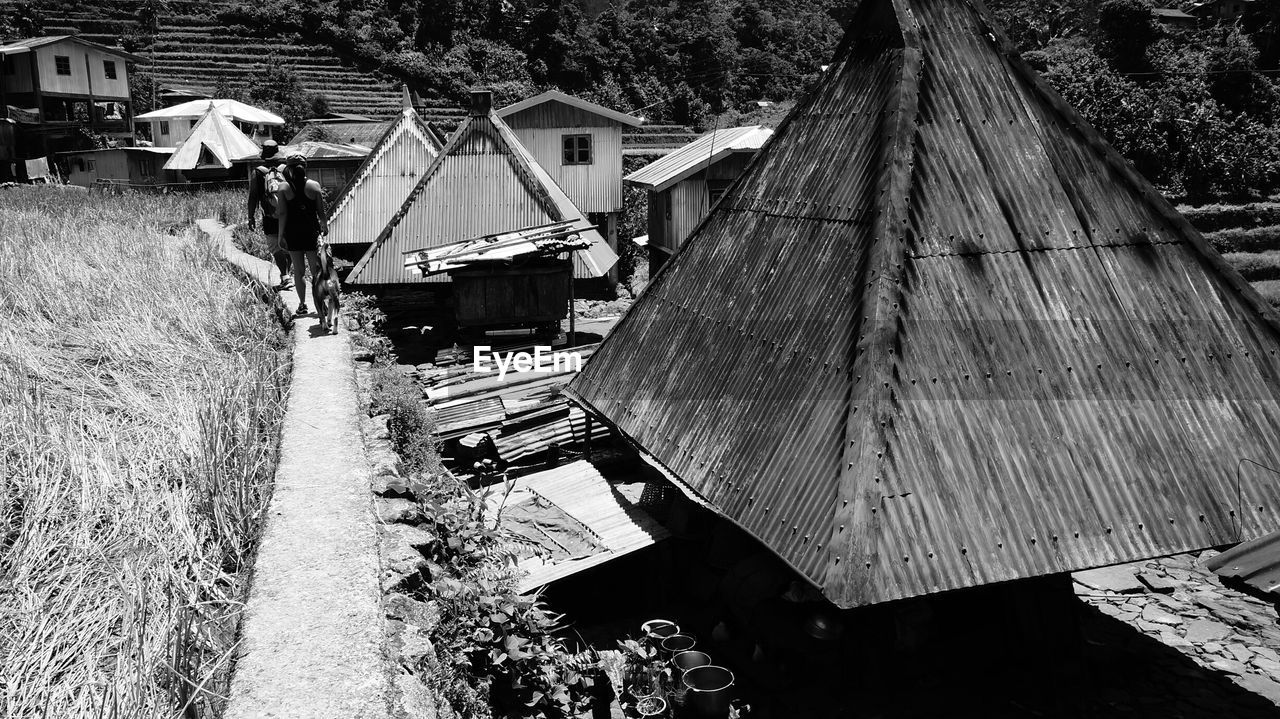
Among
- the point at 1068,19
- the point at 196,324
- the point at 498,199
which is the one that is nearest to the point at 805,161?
the point at 196,324

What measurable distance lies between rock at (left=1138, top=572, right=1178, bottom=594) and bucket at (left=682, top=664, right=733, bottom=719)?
6214 mm

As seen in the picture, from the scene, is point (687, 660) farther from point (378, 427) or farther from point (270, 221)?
point (270, 221)

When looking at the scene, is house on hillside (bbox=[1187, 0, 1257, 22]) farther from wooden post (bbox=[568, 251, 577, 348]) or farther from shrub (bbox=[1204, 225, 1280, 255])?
wooden post (bbox=[568, 251, 577, 348])

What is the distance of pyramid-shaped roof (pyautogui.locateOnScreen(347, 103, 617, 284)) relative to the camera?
64.2 feet

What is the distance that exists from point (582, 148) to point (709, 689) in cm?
3131

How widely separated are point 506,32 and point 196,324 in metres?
59.7

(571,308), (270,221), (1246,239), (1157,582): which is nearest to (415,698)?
(1157,582)

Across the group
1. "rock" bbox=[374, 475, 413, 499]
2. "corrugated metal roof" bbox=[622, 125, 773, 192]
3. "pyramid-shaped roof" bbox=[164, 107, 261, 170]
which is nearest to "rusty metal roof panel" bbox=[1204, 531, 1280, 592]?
"rock" bbox=[374, 475, 413, 499]

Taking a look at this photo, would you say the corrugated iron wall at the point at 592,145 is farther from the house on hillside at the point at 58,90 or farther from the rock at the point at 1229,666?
the rock at the point at 1229,666

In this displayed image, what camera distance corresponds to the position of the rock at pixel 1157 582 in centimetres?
1083

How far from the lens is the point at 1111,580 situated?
35.7 ft

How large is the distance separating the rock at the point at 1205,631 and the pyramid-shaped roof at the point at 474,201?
41.4 ft

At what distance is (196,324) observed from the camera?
925 cm

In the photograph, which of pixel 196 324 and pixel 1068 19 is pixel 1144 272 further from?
pixel 1068 19
